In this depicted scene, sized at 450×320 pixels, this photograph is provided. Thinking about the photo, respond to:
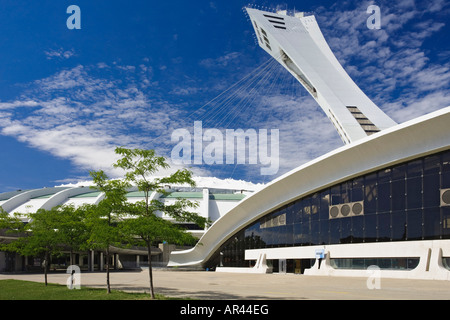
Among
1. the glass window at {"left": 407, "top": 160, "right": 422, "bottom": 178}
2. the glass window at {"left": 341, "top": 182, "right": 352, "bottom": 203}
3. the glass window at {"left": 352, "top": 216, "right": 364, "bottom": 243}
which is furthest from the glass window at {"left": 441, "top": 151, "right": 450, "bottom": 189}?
the glass window at {"left": 341, "top": 182, "right": 352, "bottom": 203}

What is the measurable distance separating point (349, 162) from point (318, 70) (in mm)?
26436

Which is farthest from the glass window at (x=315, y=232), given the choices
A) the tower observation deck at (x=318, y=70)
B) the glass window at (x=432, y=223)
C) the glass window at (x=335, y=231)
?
the tower observation deck at (x=318, y=70)

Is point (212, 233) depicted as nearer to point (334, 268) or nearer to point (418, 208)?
point (334, 268)

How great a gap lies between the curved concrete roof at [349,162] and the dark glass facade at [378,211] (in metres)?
0.60

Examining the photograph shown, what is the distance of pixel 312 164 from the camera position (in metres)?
32.7

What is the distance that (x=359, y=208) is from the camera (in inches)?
1177

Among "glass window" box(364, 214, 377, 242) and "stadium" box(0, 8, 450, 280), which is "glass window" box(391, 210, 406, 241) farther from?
"glass window" box(364, 214, 377, 242)

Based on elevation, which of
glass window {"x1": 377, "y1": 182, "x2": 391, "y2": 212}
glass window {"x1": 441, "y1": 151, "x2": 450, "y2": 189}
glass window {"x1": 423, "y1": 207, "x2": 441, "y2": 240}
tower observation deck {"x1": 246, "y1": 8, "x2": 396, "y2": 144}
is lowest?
glass window {"x1": 423, "y1": 207, "x2": 441, "y2": 240}

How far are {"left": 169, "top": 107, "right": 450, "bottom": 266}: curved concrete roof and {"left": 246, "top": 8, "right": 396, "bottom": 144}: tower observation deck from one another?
11.4m

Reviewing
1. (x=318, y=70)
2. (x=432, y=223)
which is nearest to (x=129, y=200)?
(x=318, y=70)

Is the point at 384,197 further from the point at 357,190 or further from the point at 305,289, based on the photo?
the point at 305,289

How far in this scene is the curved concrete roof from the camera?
2509 centimetres

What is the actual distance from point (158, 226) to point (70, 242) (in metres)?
12.5
